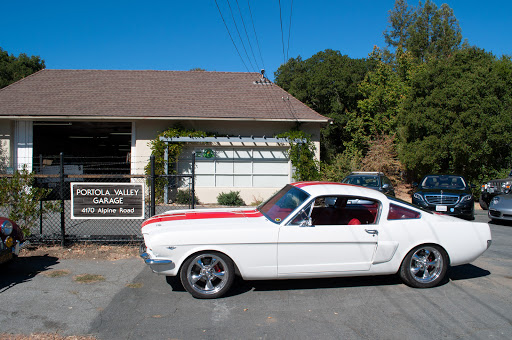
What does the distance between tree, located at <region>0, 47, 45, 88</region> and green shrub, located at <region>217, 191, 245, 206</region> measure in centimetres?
2298

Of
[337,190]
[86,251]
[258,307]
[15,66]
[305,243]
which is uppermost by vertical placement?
[15,66]

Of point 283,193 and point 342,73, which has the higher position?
point 342,73

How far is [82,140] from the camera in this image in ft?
80.6

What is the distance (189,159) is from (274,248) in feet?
39.2

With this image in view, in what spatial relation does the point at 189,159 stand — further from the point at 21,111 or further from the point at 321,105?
the point at 321,105

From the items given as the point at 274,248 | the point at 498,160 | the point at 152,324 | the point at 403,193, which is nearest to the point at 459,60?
the point at 498,160

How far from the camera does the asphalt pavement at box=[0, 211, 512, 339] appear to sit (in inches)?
A: 163

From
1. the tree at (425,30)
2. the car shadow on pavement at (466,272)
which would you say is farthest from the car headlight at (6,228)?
the tree at (425,30)

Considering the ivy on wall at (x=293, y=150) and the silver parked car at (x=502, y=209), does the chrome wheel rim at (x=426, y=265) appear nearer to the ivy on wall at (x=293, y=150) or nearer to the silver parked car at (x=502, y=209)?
the silver parked car at (x=502, y=209)

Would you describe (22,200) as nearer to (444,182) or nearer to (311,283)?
(311,283)

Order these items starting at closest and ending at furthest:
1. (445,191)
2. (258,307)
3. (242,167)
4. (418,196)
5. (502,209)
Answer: (258,307) < (502,209) < (445,191) < (418,196) < (242,167)

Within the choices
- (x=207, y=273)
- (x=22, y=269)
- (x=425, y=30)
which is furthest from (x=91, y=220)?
(x=425, y=30)

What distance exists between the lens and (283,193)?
607cm

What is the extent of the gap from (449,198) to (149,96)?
12777mm
